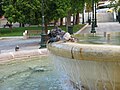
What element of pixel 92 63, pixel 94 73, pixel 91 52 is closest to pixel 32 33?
pixel 94 73

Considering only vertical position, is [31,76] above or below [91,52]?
below

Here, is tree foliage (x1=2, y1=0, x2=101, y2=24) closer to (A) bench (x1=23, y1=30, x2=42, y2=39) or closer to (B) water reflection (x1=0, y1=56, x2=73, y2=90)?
(A) bench (x1=23, y1=30, x2=42, y2=39)

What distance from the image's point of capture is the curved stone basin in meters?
6.44

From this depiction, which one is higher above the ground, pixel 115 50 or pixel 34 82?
pixel 115 50

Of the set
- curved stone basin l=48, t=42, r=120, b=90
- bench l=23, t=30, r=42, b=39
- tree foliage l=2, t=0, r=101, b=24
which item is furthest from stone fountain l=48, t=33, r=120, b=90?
bench l=23, t=30, r=42, b=39

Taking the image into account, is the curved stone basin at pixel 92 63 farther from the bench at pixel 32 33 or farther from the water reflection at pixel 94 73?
the bench at pixel 32 33

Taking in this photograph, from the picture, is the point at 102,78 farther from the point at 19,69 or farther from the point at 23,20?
the point at 23,20

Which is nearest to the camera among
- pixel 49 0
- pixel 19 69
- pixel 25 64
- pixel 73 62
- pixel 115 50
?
pixel 115 50

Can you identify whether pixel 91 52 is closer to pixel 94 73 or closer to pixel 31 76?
pixel 94 73

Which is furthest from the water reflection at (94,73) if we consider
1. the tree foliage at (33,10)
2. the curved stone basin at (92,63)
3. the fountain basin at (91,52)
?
the tree foliage at (33,10)

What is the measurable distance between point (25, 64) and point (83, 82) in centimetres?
764

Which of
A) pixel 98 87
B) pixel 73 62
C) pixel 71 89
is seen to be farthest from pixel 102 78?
pixel 71 89

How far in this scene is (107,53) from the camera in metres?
6.31

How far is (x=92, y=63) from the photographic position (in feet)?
22.7
